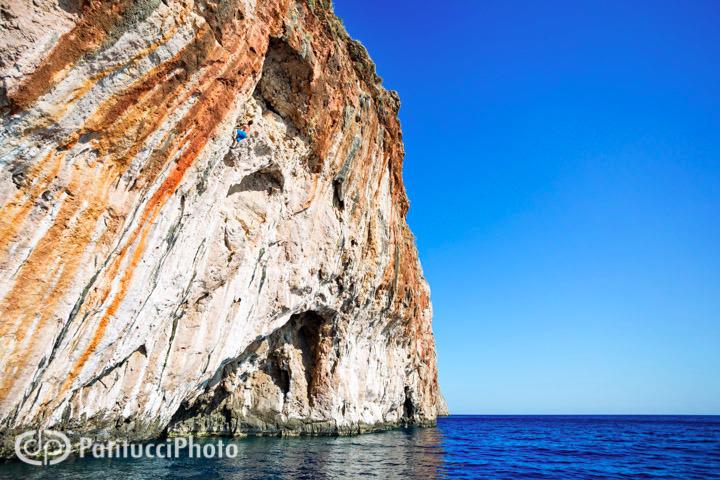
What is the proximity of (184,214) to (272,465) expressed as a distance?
28.7 ft

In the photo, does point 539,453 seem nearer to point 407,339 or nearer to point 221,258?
point 407,339

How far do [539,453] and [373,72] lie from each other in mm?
24112

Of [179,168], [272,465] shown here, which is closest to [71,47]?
[179,168]

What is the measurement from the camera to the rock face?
29.6 feet

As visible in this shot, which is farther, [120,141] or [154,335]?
[154,335]

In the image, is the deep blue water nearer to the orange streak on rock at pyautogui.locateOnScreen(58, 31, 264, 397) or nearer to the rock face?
the rock face

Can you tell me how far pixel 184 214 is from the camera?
1331 centimetres

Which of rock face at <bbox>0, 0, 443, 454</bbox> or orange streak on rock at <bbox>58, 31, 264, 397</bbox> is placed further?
orange streak on rock at <bbox>58, 31, 264, 397</bbox>

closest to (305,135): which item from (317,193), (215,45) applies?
(317,193)

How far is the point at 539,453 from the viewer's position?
24516mm

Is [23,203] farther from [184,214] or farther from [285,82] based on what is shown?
[285,82]
